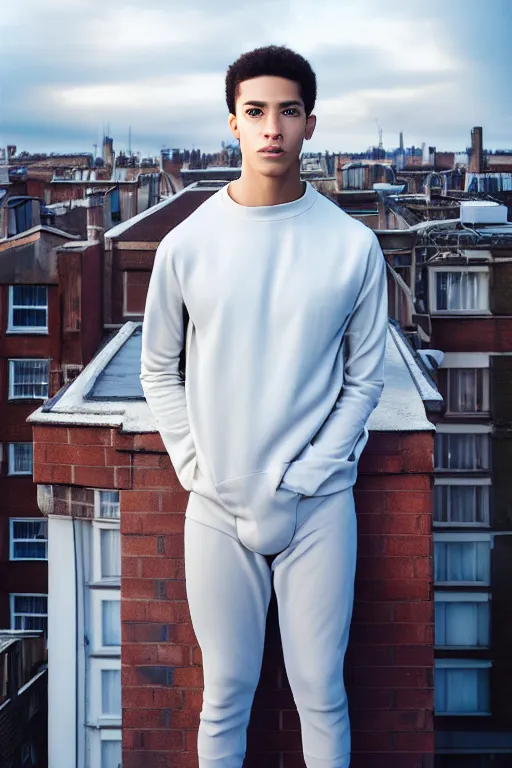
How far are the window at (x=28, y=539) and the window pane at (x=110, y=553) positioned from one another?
1.27 m

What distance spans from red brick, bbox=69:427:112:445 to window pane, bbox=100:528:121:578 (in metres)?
0.32

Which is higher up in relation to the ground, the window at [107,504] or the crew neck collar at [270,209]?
the crew neck collar at [270,209]

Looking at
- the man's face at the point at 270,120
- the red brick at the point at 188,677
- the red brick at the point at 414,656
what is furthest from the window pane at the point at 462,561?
the man's face at the point at 270,120

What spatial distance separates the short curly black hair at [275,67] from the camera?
216 centimetres

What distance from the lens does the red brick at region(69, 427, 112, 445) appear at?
255cm

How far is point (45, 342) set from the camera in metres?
5.37

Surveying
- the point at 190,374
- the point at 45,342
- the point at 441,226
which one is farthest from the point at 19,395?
the point at 190,374

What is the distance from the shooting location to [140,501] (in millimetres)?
2479

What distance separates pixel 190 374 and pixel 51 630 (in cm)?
105

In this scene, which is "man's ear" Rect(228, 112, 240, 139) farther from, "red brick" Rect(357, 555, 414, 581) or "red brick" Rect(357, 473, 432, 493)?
"red brick" Rect(357, 555, 414, 581)

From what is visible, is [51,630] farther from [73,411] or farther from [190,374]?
[190,374]

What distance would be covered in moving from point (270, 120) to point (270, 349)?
20.1 inches

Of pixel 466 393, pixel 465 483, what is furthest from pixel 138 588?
pixel 466 393

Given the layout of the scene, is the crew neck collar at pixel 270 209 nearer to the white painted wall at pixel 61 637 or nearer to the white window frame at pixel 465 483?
the white painted wall at pixel 61 637
